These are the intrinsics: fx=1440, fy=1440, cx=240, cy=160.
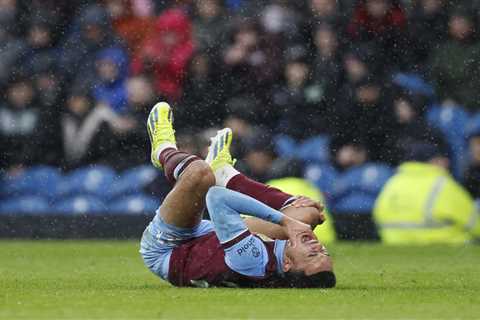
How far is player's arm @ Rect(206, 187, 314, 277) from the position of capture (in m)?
10.3

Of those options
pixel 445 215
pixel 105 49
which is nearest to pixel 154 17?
pixel 105 49

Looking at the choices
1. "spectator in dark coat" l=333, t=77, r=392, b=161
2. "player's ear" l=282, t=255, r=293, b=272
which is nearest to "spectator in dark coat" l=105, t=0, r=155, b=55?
"spectator in dark coat" l=333, t=77, r=392, b=161

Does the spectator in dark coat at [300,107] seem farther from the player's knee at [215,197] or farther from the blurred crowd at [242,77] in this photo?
the player's knee at [215,197]

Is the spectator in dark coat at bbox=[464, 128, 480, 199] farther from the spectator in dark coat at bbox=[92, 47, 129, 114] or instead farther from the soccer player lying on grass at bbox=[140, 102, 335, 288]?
the soccer player lying on grass at bbox=[140, 102, 335, 288]

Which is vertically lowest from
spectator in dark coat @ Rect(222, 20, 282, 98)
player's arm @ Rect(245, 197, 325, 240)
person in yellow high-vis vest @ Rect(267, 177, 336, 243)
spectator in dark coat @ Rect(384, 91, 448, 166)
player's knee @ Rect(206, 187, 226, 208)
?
player's arm @ Rect(245, 197, 325, 240)

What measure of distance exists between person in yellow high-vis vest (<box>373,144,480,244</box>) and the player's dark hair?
659cm

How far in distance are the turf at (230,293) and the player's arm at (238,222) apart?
283 mm

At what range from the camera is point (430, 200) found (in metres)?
17.1

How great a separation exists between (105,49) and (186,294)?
826cm

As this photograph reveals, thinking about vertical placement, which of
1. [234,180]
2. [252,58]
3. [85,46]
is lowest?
[234,180]

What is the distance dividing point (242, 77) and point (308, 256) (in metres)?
7.42

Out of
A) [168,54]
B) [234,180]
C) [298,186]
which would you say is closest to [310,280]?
[234,180]

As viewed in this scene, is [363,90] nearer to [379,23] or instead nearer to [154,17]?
[379,23]

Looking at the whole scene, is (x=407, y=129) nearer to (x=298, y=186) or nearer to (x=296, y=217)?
(x=298, y=186)
